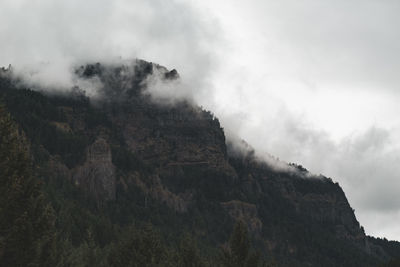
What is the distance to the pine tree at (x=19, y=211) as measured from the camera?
3322cm

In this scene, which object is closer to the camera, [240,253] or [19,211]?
[19,211]

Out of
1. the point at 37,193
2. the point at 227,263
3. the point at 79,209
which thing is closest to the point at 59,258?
the point at 37,193

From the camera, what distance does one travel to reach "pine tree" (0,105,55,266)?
109 ft

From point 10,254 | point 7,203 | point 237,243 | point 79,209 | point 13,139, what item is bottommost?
point 10,254

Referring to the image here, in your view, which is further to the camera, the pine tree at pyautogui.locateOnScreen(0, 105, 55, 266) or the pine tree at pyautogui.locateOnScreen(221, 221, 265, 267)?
the pine tree at pyautogui.locateOnScreen(221, 221, 265, 267)

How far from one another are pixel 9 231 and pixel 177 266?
36531mm

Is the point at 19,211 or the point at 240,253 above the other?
the point at 240,253

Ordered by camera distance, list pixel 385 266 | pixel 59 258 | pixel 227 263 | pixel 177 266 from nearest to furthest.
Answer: pixel 59 258 < pixel 227 263 < pixel 177 266 < pixel 385 266

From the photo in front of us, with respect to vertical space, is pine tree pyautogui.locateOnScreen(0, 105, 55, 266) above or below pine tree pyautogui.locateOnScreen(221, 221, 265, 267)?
below

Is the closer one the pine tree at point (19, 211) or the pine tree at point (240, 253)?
the pine tree at point (19, 211)

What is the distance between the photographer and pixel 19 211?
3431cm

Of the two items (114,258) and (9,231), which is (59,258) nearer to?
(9,231)

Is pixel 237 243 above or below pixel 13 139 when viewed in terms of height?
above

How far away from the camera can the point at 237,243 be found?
2314 inches
